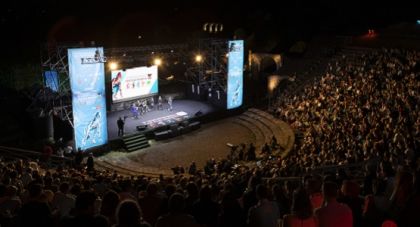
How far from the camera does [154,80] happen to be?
29547 millimetres

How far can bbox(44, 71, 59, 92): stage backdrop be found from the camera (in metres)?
20.9

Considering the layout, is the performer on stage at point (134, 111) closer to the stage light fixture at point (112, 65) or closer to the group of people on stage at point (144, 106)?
the group of people on stage at point (144, 106)

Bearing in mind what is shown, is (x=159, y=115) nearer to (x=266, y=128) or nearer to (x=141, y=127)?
(x=141, y=127)

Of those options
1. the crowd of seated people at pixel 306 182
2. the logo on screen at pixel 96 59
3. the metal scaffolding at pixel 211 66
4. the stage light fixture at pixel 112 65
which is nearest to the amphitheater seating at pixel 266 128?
the crowd of seated people at pixel 306 182

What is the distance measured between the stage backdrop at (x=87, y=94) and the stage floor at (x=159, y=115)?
2062 mm

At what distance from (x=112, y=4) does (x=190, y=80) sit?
9006mm

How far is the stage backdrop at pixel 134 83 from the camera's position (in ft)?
88.6

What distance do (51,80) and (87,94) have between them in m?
1.97

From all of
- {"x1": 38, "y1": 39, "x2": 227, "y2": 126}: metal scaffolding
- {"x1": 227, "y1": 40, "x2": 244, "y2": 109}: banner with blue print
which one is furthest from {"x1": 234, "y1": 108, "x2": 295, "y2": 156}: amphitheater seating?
{"x1": 38, "y1": 39, "x2": 227, "y2": 126}: metal scaffolding

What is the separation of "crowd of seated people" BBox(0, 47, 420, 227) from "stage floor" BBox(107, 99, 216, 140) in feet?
20.5

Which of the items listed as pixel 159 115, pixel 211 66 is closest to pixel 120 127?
pixel 159 115

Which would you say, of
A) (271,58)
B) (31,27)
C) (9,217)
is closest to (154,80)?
(31,27)

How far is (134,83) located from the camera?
28062 millimetres

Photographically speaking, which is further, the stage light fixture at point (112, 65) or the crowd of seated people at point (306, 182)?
the stage light fixture at point (112, 65)
